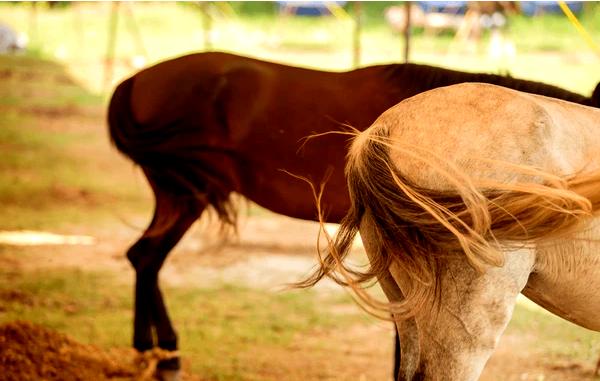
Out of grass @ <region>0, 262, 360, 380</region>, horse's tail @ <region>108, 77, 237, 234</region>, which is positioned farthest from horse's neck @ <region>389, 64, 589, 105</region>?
grass @ <region>0, 262, 360, 380</region>

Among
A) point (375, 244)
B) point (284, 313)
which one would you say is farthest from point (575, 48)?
point (375, 244)

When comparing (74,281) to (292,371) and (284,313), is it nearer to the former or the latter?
(284,313)

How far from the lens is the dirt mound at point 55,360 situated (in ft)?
12.2

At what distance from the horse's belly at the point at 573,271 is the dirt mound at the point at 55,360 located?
238cm

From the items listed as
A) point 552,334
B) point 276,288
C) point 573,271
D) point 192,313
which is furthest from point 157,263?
point 573,271

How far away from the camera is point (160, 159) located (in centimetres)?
405

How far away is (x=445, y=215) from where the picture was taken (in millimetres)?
1905

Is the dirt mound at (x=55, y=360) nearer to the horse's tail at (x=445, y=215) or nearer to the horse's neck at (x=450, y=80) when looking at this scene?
the horse's neck at (x=450, y=80)

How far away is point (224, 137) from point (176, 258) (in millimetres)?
2661

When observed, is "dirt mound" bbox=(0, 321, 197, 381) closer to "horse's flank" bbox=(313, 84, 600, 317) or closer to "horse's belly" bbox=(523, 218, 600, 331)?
"horse's flank" bbox=(313, 84, 600, 317)

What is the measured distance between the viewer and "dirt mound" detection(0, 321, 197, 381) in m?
3.71

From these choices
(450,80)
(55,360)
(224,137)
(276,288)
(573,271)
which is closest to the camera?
(573,271)

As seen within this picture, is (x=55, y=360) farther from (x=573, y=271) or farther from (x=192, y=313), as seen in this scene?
(x=573, y=271)

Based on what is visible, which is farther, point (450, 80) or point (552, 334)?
point (552, 334)
